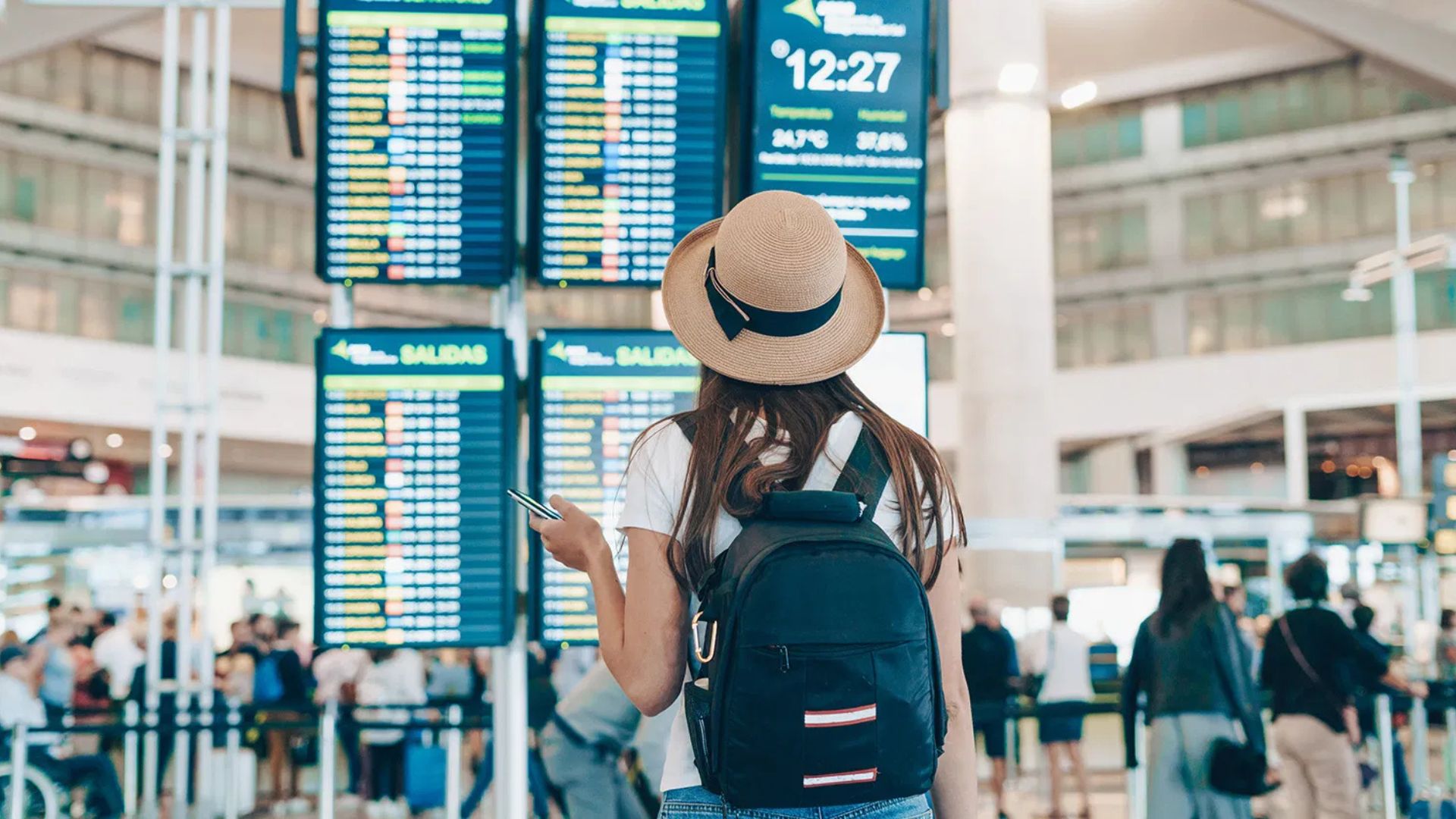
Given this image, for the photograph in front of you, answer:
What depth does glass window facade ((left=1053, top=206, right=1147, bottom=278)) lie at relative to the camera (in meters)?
41.6

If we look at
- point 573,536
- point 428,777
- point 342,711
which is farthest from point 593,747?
point 573,536

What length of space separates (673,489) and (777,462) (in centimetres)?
15

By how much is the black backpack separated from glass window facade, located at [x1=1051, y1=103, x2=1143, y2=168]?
40664mm

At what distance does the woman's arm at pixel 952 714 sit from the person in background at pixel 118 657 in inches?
504

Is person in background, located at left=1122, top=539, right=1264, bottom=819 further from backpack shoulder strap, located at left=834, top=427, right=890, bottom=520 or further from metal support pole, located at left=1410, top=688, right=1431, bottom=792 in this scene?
backpack shoulder strap, located at left=834, top=427, right=890, bottom=520

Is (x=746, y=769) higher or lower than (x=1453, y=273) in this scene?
lower

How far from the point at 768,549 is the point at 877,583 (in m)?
0.15

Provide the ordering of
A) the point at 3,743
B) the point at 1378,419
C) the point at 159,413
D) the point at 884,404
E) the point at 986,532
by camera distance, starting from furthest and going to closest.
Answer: the point at 1378,419 < the point at 986,532 < the point at 3,743 < the point at 159,413 < the point at 884,404

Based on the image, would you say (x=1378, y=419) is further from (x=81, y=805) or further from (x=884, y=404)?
(x=884, y=404)

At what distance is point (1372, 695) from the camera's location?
8469 mm

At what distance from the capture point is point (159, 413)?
649cm

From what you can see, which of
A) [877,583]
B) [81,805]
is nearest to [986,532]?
[81,805]

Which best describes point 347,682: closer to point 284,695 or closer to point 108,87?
point 284,695

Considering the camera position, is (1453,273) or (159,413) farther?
(1453,273)
